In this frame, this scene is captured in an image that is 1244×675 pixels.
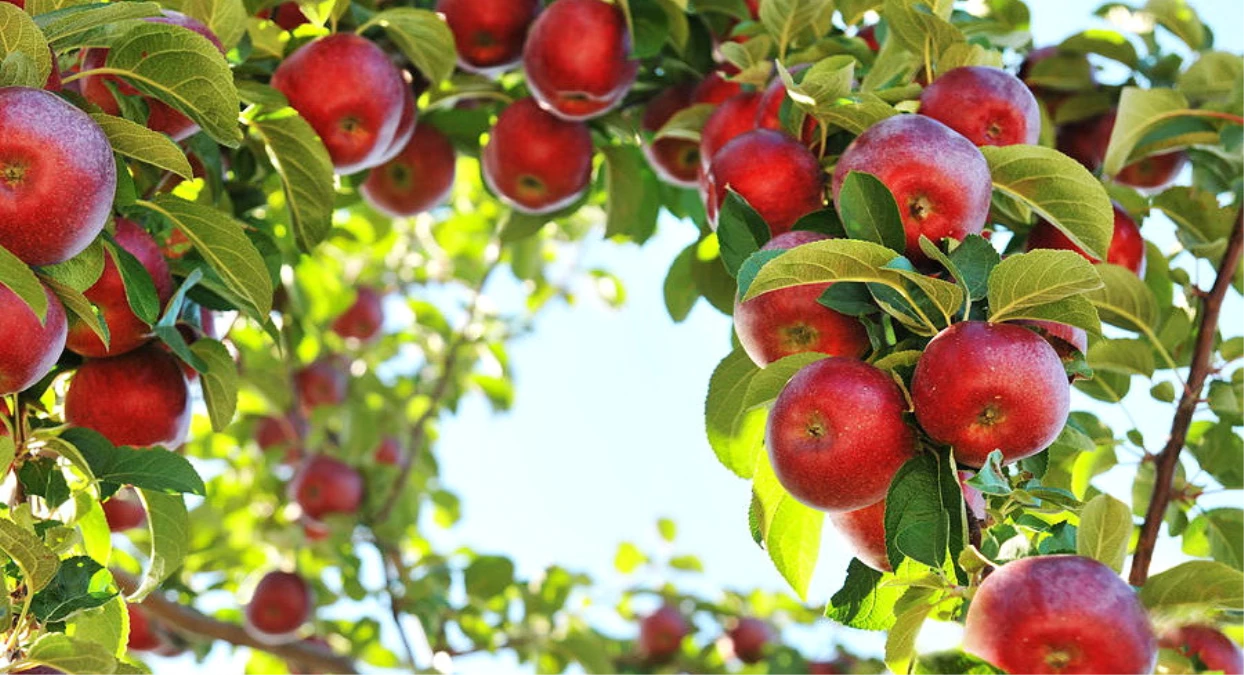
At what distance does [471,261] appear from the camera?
470 cm

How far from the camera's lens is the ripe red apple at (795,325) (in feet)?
5.02

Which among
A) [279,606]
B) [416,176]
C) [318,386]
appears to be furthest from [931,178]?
[318,386]

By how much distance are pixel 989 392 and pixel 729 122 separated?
86 cm

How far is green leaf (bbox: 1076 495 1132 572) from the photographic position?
1.31 metres

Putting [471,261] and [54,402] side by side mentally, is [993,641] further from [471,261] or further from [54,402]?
[471,261]

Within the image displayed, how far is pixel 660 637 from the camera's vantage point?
4297 millimetres

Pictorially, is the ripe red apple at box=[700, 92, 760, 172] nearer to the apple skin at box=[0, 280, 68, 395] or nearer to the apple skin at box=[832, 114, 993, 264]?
the apple skin at box=[832, 114, 993, 264]

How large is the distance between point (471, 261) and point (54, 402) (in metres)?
2.88

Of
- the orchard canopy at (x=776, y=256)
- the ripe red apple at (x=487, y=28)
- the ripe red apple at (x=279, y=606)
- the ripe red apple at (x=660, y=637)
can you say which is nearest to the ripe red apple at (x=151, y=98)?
A: the orchard canopy at (x=776, y=256)

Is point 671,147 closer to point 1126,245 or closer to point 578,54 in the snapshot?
point 578,54

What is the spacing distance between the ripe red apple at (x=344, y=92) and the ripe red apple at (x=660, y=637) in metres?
2.52

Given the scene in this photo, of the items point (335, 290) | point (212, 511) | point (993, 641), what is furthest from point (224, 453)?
point (993, 641)

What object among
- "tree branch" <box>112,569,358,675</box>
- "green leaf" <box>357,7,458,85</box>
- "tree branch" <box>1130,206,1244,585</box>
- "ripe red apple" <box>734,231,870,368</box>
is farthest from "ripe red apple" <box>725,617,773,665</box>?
"ripe red apple" <box>734,231,870,368</box>

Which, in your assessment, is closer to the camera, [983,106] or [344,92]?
[983,106]
